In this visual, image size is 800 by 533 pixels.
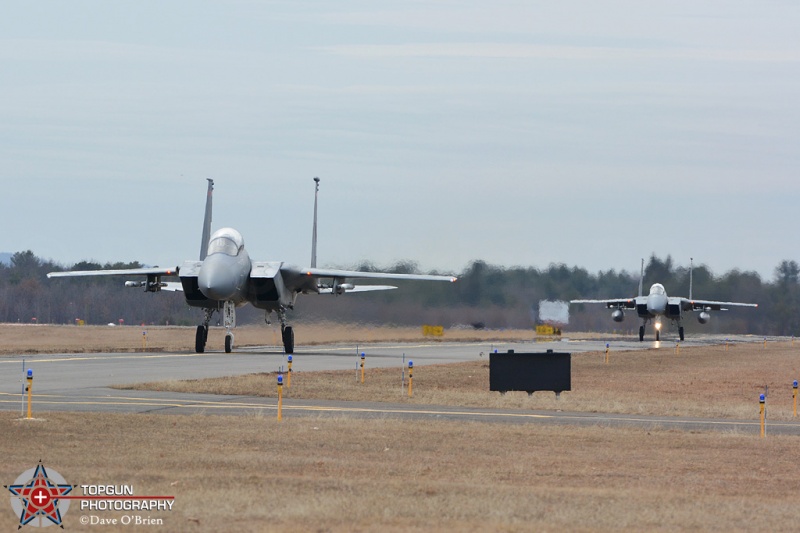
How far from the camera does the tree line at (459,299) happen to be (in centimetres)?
5759

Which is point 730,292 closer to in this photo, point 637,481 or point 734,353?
point 734,353

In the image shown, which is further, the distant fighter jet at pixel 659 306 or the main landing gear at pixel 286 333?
the distant fighter jet at pixel 659 306

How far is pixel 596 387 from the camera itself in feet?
116

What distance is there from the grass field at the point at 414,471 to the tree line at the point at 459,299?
32419 millimetres

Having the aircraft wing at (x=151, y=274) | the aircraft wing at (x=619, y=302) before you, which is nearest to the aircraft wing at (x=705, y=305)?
the aircraft wing at (x=619, y=302)

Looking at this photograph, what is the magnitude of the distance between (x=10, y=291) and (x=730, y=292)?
6529 centimetres

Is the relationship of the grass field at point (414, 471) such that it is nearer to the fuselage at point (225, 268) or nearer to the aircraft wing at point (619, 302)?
the fuselage at point (225, 268)

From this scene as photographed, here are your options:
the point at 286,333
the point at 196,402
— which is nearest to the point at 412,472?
the point at 196,402

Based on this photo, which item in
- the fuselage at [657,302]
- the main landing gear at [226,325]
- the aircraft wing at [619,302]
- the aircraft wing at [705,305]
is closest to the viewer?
the main landing gear at [226,325]

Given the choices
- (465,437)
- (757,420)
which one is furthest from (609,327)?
(465,437)

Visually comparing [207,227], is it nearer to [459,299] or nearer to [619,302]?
[459,299]

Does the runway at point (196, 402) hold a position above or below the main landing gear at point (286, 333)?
below

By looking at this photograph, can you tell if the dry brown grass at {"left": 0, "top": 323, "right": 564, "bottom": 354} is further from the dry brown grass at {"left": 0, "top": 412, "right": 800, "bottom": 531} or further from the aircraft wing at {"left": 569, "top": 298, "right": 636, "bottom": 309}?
the dry brown grass at {"left": 0, "top": 412, "right": 800, "bottom": 531}

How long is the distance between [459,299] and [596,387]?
96.8ft
